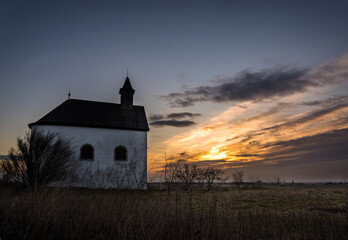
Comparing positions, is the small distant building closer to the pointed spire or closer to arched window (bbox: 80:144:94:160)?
arched window (bbox: 80:144:94:160)

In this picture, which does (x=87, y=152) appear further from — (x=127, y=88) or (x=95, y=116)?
(x=127, y=88)

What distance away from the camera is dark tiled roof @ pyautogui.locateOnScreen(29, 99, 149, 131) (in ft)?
74.4

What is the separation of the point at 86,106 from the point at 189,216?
22.9m

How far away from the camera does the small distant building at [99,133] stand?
22109 millimetres

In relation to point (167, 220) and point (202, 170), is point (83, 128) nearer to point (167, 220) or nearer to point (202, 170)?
point (202, 170)

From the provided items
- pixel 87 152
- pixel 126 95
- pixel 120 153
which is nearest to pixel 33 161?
pixel 87 152

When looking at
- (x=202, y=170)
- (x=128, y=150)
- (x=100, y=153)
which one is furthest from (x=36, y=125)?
(x=202, y=170)

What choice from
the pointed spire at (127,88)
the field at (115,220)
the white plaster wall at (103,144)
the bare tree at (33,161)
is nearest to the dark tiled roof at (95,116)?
the white plaster wall at (103,144)

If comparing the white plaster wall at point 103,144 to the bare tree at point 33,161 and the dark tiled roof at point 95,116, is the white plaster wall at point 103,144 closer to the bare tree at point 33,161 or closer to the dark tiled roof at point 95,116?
the dark tiled roof at point 95,116

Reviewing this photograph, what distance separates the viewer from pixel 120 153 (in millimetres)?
23625

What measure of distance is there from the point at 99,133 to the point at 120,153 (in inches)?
113

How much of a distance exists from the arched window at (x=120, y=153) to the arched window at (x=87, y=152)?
236 centimetres

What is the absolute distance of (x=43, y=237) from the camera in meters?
3.97

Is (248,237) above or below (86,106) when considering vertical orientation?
below
